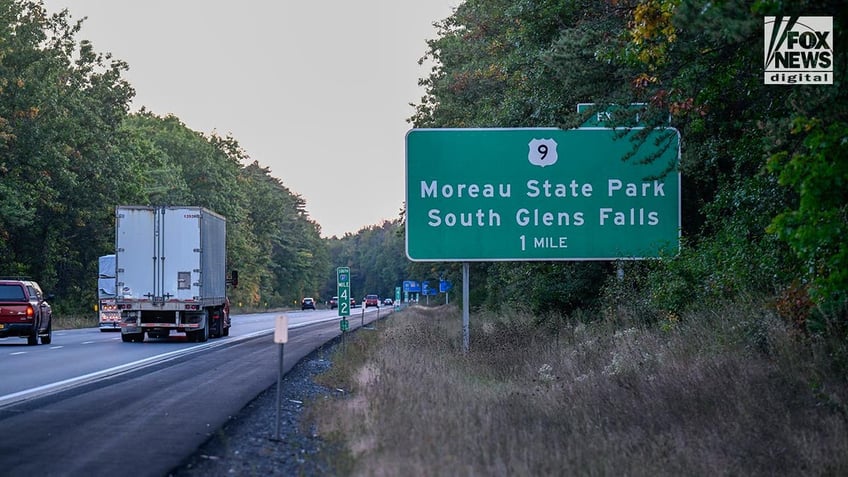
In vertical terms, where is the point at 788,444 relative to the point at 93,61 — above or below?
below

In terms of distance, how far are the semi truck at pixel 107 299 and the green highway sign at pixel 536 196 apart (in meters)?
27.7

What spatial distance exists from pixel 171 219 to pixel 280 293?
118336 millimetres

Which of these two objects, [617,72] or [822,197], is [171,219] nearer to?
[617,72]

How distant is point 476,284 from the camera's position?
58.9 m

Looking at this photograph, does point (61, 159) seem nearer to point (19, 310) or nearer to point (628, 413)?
point (19, 310)

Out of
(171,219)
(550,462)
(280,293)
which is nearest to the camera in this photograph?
(550,462)

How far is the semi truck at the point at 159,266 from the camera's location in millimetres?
32875

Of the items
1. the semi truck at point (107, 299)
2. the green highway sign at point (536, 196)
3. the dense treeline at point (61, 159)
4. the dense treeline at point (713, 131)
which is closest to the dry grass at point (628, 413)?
the dense treeline at point (713, 131)

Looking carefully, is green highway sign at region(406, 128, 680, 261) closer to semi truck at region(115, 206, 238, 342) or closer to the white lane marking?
the white lane marking

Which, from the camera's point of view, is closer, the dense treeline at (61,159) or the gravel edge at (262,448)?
the gravel edge at (262,448)

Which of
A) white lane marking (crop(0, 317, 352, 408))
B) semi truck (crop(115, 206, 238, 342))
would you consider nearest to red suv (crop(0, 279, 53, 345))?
semi truck (crop(115, 206, 238, 342))

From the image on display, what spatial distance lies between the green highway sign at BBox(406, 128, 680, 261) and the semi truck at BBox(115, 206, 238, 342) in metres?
13.8

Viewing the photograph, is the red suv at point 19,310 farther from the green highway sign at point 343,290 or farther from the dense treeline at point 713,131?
the dense treeline at point 713,131

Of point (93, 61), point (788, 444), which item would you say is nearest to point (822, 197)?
point (788, 444)
